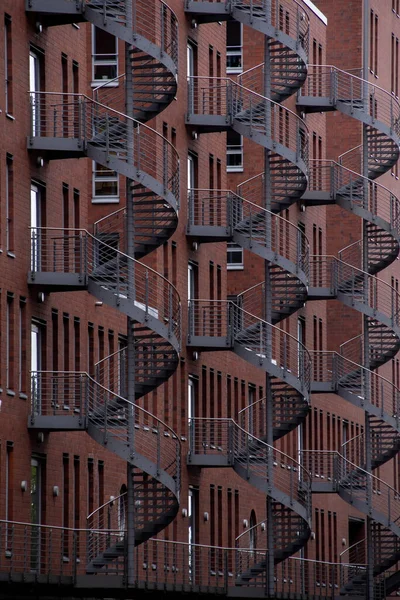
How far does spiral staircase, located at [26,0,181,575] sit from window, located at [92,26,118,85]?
10233mm

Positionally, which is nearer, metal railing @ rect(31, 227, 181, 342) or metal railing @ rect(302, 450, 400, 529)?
metal railing @ rect(31, 227, 181, 342)

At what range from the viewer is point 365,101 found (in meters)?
69.9

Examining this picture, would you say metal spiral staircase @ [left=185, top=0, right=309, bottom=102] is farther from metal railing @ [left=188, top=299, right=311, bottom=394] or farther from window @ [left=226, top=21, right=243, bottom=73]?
window @ [left=226, top=21, right=243, bottom=73]

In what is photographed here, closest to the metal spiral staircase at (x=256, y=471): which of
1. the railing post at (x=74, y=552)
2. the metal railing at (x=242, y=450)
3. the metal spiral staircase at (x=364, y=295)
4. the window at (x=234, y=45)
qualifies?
the metal railing at (x=242, y=450)

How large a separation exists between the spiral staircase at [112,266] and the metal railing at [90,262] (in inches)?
0.9

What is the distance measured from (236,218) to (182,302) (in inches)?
113

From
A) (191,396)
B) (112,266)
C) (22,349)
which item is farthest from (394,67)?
(112,266)

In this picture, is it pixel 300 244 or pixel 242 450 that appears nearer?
pixel 242 450

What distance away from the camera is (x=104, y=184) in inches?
2469

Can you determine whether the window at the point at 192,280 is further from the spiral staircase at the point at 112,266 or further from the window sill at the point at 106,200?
the spiral staircase at the point at 112,266

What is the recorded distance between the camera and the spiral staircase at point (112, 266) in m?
47.4

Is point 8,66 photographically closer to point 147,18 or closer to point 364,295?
point 147,18

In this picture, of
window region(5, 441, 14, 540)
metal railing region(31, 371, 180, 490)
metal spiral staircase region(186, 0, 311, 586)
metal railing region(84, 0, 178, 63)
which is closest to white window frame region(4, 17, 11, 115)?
metal railing region(84, 0, 178, 63)

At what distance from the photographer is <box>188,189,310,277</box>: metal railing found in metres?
59.4
